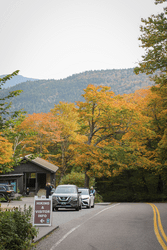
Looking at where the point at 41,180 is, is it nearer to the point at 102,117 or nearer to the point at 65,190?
the point at 102,117

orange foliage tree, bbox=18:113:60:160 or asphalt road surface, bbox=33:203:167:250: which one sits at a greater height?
orange foliage tree, bbox=18:113:60:160

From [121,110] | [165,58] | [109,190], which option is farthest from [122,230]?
[109,190]

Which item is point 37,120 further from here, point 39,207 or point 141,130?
point 39,207

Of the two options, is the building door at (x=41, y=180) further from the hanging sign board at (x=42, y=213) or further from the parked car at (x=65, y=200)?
the hanging sign board at (x=42, y=213)

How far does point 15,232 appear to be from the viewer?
8.02 metres

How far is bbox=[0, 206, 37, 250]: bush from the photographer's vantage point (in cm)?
728

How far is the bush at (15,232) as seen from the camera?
7276 millimetres

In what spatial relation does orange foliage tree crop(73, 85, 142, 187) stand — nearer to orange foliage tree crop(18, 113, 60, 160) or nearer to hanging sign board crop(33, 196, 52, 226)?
orange foliage tree crop(18, 113, 60, 160)

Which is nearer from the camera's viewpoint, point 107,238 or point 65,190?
point 107,238

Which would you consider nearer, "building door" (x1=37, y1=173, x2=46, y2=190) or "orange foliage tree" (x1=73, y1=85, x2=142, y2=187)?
"orange foliage tree" (x1=73, y1=85, x2=142, y2=187)

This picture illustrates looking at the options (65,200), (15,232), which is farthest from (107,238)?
(65,200)

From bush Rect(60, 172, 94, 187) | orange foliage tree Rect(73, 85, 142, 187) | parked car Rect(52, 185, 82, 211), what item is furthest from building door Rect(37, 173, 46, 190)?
parked car Rect(52, 185, 82, 211)

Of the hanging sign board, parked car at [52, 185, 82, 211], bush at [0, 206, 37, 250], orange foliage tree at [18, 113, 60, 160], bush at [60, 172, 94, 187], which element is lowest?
bush at [60, 172, 94, 187]

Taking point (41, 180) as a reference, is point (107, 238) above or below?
above
